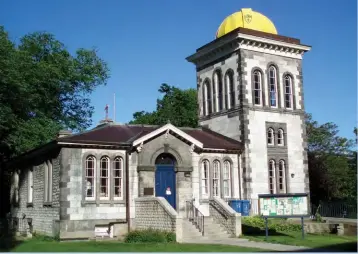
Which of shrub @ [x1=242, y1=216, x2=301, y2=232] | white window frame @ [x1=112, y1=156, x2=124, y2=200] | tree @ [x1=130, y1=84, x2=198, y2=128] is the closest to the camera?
white window frame @ [x1=112, y1=156, x2=124, y2=200]

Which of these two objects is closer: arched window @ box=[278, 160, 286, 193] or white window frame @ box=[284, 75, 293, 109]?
arched window @ box=[278, 160, 286, 193]

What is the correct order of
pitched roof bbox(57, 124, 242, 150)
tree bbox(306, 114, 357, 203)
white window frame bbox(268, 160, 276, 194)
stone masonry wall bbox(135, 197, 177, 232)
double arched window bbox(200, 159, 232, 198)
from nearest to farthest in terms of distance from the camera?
1. stone masonry wall bbox(135, 197, 177, 232)
2. pitched roof bbox(57, 124, 242, 150)
3. double arched window bbox(200, 159, 232, 198)
4. white window frame bbox(268, 160, 276, 194)
5. tree bbox(306, 114, 357, 203)

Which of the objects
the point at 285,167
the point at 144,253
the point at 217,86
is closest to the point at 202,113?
the point at 217,86

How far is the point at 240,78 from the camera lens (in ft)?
97.3

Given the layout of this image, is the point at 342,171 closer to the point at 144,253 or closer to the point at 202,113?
the point at 202,113

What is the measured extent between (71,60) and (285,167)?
2016cm

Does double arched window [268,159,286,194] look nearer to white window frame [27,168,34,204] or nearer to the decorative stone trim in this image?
the decorative stone trim

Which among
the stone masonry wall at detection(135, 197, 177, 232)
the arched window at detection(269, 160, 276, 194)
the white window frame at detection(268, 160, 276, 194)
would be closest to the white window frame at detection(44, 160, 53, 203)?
the stone masonry wall at detection(135, 197, 177, 232)

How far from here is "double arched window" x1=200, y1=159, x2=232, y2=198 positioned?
26891 mm

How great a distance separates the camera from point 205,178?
27.0 meters

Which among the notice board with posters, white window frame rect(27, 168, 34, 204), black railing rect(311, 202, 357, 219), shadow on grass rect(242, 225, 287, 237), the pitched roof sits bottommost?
shadow on grass rect(242, 225, 287, 237)

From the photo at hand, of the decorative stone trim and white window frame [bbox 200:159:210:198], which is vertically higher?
white window frame [bbox 200:159:210:198]

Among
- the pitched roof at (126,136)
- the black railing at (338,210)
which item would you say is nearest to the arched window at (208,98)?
the pitched roof at (126,136)

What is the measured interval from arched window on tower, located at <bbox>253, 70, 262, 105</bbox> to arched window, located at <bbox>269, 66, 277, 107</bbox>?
2.49 feet
